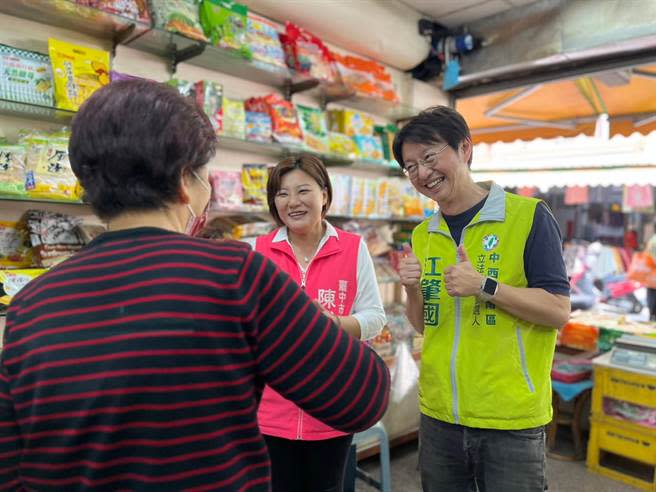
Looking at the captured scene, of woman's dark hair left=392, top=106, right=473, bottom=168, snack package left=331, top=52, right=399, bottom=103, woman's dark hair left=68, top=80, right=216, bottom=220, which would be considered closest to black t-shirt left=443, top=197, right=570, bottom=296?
woman's dark hair left=392, top=106, right=473, bottom=168

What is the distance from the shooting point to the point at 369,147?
3273 mm

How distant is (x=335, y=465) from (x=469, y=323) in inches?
26.3

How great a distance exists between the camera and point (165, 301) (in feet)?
2.07

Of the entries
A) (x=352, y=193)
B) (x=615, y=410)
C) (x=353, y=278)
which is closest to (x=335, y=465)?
(x=353, y=278)

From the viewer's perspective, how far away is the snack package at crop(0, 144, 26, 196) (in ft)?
5.94

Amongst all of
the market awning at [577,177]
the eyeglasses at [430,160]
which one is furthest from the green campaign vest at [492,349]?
the market awning at [577,177]

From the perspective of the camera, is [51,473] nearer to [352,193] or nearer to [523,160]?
[352,193]

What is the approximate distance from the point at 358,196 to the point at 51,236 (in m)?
1.79

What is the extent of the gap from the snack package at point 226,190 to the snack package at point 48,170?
0.68 meters

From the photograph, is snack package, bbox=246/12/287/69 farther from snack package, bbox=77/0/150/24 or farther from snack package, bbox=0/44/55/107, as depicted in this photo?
snack package, bbox=0/44/55/107

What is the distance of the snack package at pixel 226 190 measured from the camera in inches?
96.3

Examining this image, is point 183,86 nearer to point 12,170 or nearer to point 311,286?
point 12,170

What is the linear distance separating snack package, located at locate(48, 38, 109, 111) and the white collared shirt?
3.44 feet

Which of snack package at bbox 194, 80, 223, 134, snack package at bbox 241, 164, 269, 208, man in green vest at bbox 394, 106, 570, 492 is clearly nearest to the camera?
man in green vest at bbox 394, 106, 570, 492
